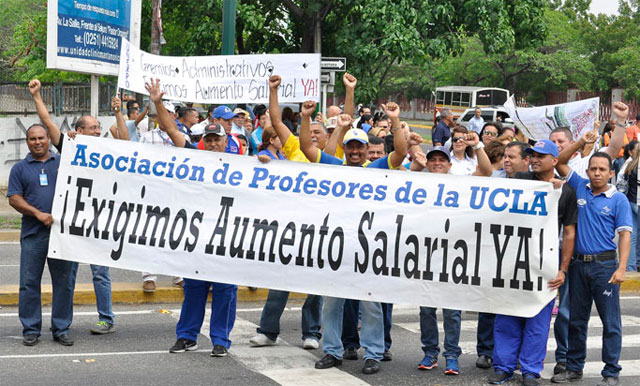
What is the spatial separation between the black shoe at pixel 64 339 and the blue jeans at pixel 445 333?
119 inches

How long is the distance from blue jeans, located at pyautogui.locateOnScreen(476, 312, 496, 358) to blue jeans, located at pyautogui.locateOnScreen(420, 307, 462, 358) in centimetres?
35

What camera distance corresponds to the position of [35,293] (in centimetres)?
816

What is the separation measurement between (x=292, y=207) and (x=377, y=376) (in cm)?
149

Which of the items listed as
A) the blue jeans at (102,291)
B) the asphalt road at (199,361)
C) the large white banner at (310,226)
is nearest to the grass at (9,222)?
the asphalt road at (199,361)

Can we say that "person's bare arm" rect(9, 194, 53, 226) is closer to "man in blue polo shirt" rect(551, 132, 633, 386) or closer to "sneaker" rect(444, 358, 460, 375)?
"sneaker" rect(444, 358, 460, 375)

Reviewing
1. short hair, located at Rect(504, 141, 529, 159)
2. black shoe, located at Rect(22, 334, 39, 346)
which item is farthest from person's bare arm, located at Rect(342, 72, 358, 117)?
black shoe, located at Rect(22, 334, 39, 346)

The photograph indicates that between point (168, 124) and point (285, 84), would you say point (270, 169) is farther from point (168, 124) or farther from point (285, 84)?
point (285, 84)

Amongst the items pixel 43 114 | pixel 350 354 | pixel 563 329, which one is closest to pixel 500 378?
pixel 563 329

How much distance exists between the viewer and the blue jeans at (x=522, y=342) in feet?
23.4

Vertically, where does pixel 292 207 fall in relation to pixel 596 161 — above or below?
below

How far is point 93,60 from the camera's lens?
51.6 ft

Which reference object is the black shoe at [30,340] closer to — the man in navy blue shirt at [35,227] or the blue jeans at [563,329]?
the man in navy blue shirt at [35,227]

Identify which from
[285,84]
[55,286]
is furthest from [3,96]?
[55,286]

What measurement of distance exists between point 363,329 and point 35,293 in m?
2.86
